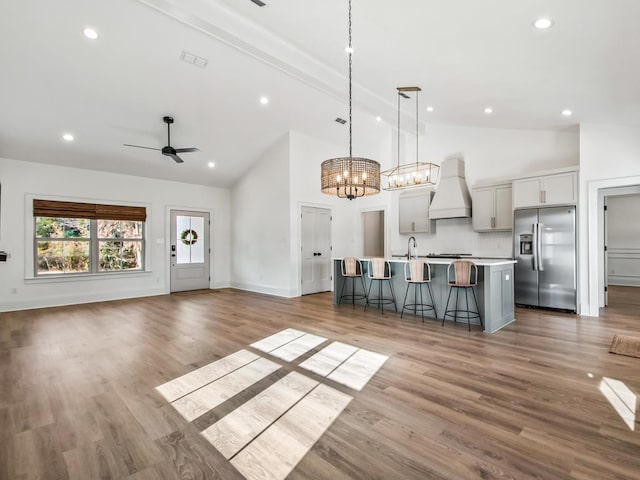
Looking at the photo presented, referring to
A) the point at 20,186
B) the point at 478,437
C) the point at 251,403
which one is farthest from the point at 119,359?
the point at 20,186

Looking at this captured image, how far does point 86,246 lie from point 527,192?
8950mm

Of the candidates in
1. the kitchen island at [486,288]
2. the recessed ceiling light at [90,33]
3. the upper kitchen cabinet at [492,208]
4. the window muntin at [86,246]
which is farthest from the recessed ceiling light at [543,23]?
the window muntin at [86,246]

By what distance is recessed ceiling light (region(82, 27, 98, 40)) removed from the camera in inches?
152

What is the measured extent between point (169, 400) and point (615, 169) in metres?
6.73

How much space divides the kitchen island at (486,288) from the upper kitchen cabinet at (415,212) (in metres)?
2.40

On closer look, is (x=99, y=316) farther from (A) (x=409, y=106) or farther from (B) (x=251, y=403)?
(A) (x=409, y=106)

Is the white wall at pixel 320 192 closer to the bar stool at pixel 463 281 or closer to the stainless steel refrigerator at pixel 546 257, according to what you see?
the bar stool at pixel 463 281

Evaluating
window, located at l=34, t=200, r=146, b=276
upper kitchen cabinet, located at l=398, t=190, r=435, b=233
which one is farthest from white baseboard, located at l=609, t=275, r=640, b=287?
window, located at l=34, t=200, r=146, b=276

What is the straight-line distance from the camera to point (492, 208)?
21.2 feet

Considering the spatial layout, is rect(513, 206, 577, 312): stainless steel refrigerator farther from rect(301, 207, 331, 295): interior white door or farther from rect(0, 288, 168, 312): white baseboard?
rect(0, 288, 168, 312): white baseboard

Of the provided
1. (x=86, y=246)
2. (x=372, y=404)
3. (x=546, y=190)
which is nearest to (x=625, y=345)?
(x=546, y=190)

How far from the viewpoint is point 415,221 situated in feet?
25.1

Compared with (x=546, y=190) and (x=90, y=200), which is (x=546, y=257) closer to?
(x=546, y=190)

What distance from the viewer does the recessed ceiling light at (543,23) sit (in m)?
2.77
